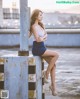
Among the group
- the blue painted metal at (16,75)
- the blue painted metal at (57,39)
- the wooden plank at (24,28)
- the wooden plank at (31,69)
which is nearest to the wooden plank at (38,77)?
the wooden plank at (31,69)

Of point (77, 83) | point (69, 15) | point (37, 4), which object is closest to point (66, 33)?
point (69, 15)

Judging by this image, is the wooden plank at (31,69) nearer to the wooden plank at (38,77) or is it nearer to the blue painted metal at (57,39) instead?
the wooden plank at (38,77)

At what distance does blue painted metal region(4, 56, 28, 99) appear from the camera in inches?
246

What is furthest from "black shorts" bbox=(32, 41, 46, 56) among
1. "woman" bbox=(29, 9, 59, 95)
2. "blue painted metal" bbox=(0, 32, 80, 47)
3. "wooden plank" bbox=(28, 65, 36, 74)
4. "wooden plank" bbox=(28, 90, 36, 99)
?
"blue painted metal" bbox=(0, 32, 80, 47)

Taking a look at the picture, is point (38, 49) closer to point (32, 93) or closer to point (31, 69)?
point (31, 69)

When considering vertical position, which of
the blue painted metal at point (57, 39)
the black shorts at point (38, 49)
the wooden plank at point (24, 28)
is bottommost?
the blue painted metal at point (57, 39)

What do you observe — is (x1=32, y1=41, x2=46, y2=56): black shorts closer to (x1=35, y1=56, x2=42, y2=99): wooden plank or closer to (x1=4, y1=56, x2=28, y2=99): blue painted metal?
(x1=35, y1=56, x2=42, y2=99): wooden plank

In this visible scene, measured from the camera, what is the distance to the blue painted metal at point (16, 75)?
6.24 meters

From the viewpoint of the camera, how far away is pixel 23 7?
20.9 feet

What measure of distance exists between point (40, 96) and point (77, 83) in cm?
249

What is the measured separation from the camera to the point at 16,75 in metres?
6.29

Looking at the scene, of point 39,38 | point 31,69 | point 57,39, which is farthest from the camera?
point 57,39

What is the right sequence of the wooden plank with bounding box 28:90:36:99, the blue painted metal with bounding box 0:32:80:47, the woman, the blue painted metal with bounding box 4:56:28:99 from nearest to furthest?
the blue painted metal with bounding box 4:56:28:99, the wooden plank with bounding box 28:90:36:99, the woman, the blue painted metal with bounding box 0:32:80:47

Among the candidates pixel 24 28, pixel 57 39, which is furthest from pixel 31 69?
pixel 57 39
